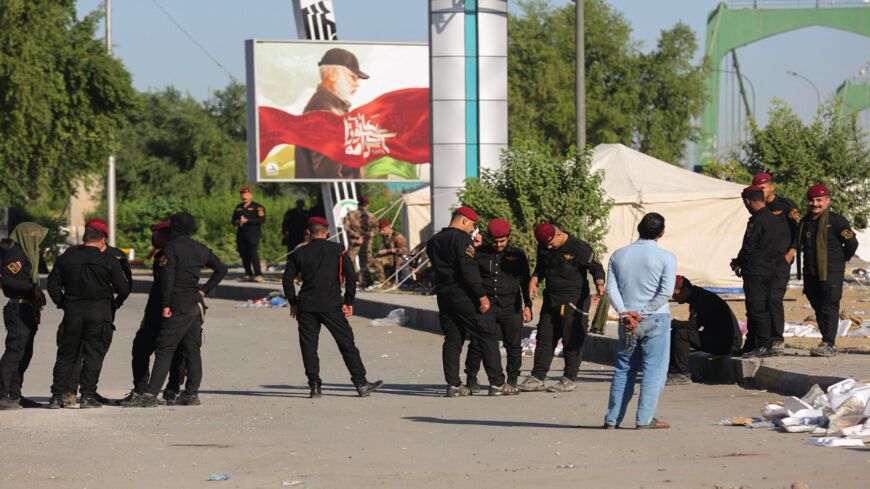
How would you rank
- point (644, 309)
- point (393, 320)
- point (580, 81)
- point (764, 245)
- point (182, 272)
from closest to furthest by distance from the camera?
point (644, 309) → point (182, 272) → point (764, 245) → point (393, 320) → point (580, 81)

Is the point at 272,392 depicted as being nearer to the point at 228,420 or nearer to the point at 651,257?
the point at 228,420

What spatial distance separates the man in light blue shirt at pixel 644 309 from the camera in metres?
10.2

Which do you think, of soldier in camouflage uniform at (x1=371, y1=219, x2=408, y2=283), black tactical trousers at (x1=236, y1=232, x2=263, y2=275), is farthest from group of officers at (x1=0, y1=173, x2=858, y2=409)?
black tactical trousers at (x1=236, y1=232, x2=263, y2=275)

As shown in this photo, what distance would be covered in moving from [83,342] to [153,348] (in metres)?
0.68

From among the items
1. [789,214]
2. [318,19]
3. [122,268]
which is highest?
[318,19]

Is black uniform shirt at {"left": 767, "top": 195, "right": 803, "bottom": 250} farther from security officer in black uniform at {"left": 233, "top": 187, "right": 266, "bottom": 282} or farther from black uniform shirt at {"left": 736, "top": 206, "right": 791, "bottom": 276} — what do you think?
security officer in black uniform at {"left": 233, "top": 187, "right": 266, "bottom": 282}

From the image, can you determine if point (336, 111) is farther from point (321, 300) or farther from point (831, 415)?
point (831, 415)

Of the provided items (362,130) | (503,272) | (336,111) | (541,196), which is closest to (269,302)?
(541,196)

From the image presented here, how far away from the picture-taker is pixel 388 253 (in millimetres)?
29391

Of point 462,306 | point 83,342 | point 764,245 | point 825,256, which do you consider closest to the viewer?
point 83,342

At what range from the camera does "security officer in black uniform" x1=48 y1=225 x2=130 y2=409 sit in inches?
476

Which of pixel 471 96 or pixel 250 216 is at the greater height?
pixel 471 96

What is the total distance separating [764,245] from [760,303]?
1.73 feet

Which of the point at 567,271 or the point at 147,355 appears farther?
the point at 567,271
